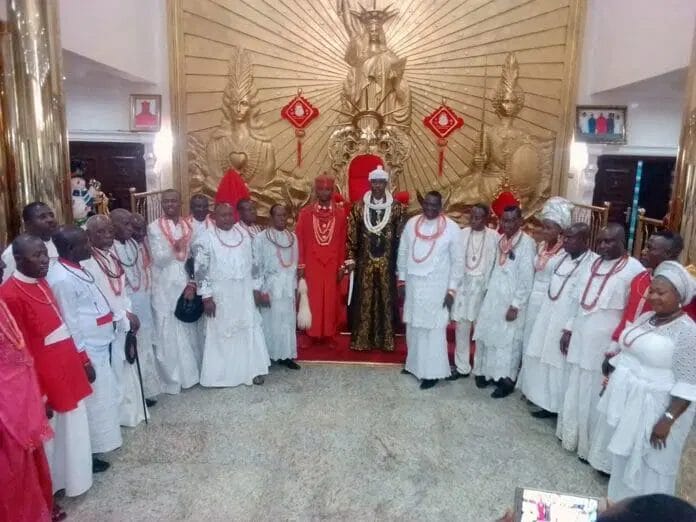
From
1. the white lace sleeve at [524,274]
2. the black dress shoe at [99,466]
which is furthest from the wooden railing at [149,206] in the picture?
the white lace sleeve at [524,274]

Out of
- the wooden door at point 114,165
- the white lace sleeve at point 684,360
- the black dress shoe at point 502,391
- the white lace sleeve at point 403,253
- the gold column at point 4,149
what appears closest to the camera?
the white lace sleeve at point 684,360

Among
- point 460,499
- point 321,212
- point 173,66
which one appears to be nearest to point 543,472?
point 460,499

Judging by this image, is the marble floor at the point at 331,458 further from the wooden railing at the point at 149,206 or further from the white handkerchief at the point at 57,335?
the wooden railing at the point at 149,206

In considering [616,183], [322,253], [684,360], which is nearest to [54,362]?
[322,253]

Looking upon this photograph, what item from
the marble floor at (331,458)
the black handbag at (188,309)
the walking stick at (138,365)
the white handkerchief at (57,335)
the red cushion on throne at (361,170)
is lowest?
the marble floor at (331,458)

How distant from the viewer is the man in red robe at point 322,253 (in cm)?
554

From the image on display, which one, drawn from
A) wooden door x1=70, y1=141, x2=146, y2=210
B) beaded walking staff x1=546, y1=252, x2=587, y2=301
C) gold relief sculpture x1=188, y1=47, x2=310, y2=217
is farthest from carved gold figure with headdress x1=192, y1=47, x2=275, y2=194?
beaded walking staff x1=546, y1=252, x2=587, y2=301

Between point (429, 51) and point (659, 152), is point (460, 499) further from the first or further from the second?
point (659, 152)

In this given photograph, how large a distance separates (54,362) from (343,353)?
3.19 meters

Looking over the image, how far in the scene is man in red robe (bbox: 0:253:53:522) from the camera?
258cm

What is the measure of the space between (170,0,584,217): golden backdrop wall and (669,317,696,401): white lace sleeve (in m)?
5.04

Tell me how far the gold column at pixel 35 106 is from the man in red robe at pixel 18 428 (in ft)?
6.35

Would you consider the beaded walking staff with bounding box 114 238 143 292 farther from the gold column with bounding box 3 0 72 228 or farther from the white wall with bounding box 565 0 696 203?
the white wall with bounding box 565 0 696 203

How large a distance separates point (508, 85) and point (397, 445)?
17.9 ft
